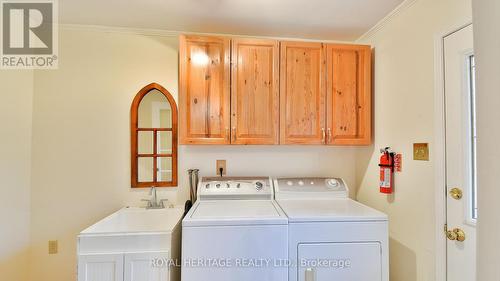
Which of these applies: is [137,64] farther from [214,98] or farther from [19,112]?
[19,112]

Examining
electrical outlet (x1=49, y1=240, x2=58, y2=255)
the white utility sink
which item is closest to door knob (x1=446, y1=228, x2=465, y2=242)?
the white utility sink

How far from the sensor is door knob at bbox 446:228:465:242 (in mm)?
1394

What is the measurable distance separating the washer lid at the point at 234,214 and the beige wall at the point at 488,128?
3.93ft

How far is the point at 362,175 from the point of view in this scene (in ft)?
7.92

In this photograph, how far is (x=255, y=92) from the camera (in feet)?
6.86

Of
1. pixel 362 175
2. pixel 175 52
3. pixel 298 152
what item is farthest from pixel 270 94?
pixel 362 175

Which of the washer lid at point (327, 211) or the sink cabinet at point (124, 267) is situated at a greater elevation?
the washer lid at point (327, 211)

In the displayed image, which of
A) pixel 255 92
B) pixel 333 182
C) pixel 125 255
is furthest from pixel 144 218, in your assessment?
pixel 333 182

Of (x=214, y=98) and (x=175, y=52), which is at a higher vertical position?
(x=175, y=52)

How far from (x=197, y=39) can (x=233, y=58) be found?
331mm

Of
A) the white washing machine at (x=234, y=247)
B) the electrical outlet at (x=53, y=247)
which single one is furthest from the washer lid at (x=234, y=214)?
the electrical outlet at (x=53, y=247)

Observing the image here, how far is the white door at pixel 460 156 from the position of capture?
136cm

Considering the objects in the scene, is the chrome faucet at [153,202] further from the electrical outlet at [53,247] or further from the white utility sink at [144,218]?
the electrical outlet at [53,247]

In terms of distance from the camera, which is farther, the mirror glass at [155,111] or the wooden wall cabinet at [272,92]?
the mirror glass at [155,111]
